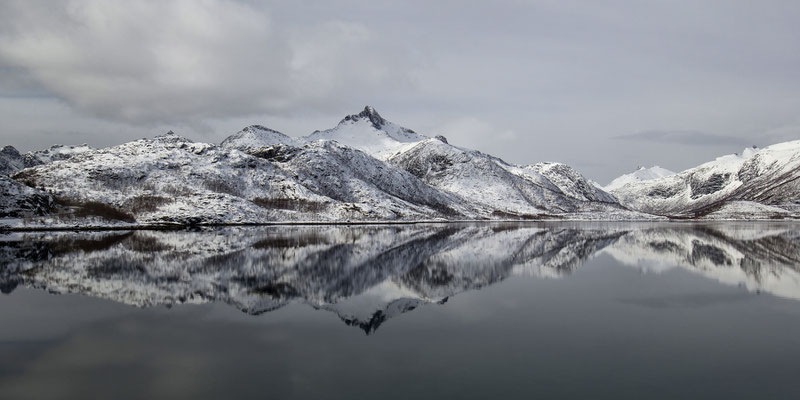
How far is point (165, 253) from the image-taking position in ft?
230

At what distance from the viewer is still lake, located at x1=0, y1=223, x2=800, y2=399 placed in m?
19.7

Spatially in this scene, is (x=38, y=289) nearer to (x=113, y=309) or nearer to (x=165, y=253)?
(x=113, y=309)

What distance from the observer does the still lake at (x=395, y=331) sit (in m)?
19.7

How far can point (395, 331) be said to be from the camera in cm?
2825

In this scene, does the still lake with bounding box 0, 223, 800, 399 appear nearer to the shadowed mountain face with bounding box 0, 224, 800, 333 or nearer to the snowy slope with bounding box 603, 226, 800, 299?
the shadowed mountain face with bounding box 0, 224, 800, 333

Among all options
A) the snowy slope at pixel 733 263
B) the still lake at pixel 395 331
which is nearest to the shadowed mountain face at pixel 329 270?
the snowy slope at pixel 733 263

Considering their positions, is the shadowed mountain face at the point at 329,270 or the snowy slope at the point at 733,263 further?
the snowy slope at the point at 733,263

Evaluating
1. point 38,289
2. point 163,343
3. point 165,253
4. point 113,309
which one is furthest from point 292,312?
point 165,253

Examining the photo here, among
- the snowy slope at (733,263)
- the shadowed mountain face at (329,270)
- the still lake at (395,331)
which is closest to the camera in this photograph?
the still lake at (395,331)

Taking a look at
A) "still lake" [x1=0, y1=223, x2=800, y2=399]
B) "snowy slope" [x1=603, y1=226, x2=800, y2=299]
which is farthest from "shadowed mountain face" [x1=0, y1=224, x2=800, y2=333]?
"still lake" [x1=0, y1=223, x2=800, y2=399]

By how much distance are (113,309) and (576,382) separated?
30.4 m

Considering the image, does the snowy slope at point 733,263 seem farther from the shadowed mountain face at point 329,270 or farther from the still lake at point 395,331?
the still lake at point 395,331

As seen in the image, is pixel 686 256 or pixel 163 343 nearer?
pixel 163 343

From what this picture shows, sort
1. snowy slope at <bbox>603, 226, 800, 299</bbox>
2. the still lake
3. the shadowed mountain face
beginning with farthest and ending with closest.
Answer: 1. snowy slope at <bbox>603, 226, 800, 299</bbox>
2. the shadowed mountain face
3. the still lake
